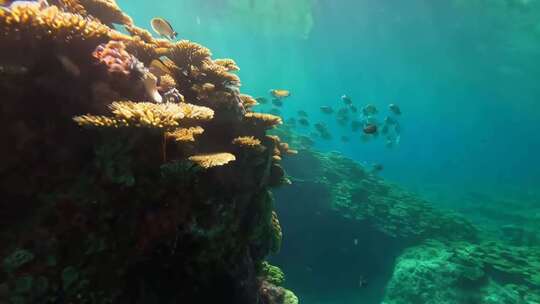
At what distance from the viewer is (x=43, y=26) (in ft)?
10.3

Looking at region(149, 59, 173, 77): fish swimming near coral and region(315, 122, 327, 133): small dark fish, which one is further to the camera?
region(315, 122, 327, 133): small dark fish

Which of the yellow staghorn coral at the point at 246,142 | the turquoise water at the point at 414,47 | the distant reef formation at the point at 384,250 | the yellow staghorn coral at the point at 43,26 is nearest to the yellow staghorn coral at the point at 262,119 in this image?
the yellow staghorn coral at the point at 246,142

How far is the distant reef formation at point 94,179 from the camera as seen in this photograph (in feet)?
10.0

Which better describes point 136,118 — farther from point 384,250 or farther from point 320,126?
point 384,250

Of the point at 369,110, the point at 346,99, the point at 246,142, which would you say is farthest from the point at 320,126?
the point at 246,142

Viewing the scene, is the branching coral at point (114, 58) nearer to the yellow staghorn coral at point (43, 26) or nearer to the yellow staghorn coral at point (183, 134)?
the yellow staghorn coral at point (43, 26)

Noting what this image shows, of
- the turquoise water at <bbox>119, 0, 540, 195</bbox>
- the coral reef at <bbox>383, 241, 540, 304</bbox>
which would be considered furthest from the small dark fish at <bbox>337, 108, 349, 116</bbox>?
the turquoise water at <bbox>119, 0, 540, 195</bbox>

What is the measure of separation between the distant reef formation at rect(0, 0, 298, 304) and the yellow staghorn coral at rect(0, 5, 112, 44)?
0.01 m

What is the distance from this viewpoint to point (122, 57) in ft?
11.8

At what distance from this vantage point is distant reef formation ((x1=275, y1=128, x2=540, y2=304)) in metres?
12.0

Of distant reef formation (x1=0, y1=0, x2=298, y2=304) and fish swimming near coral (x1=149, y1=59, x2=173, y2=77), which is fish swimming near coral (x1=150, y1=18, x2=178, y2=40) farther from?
distant reef formation (x1=0, y1=0, x2=298, y2=304)

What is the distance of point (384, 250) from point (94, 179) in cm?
1393

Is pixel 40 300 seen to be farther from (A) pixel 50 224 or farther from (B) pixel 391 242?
(B) pixel 391 242

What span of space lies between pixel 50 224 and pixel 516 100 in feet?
252
